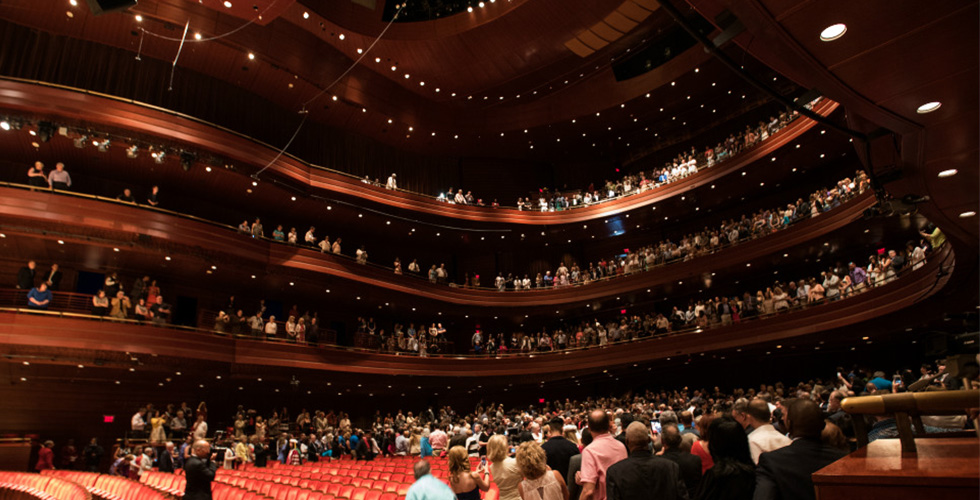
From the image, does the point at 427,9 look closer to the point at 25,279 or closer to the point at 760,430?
the point at 25,279

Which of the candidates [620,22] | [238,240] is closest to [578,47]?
[620,22]

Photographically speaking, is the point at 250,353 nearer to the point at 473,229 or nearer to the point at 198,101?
the point at 198,101

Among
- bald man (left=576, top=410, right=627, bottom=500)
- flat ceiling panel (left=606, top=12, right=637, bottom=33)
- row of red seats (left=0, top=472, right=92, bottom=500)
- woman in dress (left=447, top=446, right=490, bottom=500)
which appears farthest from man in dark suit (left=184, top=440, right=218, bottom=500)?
flat ceiling panel (left=606, top=12, right=637, bottom=33)

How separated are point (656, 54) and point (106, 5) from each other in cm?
1860

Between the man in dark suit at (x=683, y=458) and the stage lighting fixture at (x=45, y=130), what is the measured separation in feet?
51.8

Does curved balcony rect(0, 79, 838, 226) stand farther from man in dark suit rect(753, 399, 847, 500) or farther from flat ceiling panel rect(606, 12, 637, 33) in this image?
man in dark suit rect(753, 399, 847, 500)

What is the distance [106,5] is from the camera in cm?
553

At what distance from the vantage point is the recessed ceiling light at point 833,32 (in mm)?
3809

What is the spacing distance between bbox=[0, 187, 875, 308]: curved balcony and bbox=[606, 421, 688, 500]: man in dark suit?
13.5m

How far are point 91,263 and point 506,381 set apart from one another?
1332 cm

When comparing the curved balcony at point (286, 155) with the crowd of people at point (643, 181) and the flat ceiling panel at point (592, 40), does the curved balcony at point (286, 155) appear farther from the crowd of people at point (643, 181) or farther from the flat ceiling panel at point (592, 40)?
the flat ceiling panel at point (592, 40)

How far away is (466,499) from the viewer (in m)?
3.78

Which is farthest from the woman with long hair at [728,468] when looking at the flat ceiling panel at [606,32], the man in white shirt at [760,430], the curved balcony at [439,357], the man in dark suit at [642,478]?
the flat ceiling panel at [606,32]

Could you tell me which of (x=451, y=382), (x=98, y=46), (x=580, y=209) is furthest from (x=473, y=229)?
(x=98, y=46)
